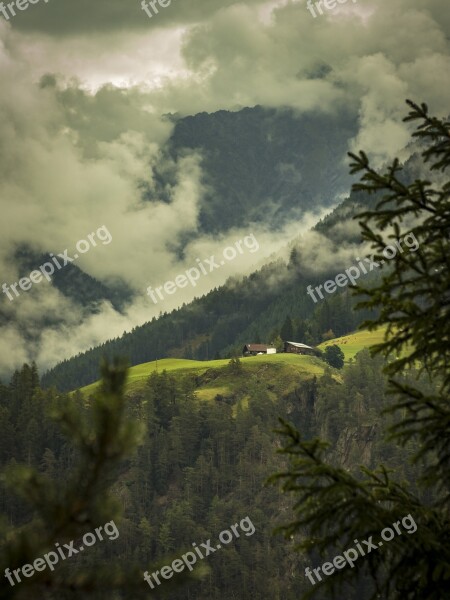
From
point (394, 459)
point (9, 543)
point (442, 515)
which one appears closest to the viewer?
point (9, 543)

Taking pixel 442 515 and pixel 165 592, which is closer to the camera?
pixel 165 592

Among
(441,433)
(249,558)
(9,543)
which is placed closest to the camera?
(9,543)

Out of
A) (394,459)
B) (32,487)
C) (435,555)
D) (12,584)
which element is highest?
(394,459)

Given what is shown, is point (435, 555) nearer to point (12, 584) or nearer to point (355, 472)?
point (12, 584)

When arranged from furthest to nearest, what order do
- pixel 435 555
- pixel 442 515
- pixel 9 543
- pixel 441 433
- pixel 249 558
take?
pixel 249 558 < pixel 442 515 < pixel 441 433 < pixel 435 555 < pixel 9 543

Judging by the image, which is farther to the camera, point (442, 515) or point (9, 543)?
point (442, 515)

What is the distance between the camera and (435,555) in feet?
37.2

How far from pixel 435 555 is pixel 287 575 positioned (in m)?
166

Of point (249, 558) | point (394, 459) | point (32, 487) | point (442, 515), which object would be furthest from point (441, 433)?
point (394, 459)

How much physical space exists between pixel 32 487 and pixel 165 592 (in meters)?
1.49

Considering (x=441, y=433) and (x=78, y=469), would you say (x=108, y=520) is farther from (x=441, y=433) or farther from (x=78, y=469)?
(x=441, y=433)

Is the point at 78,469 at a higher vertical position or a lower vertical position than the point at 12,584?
higher

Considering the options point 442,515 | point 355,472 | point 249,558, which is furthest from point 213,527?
point 442,515

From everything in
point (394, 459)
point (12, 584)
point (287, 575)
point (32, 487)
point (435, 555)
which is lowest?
point (435, 555)
